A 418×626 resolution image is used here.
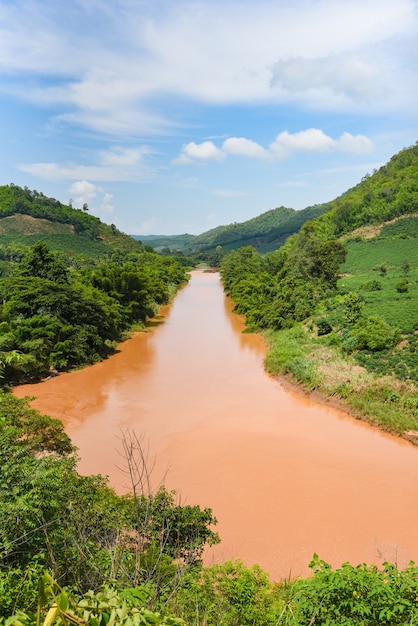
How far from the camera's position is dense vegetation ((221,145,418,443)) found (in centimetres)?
1870

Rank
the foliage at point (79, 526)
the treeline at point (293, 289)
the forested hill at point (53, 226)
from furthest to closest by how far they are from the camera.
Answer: the forested hill at point (53, 226)
the treeline at point (293, 289)
the foliage at point (79, 526)

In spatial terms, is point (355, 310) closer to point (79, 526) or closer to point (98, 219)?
point (79, 526)

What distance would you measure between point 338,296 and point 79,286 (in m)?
19.2

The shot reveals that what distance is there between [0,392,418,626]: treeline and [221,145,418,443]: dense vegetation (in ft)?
36.0

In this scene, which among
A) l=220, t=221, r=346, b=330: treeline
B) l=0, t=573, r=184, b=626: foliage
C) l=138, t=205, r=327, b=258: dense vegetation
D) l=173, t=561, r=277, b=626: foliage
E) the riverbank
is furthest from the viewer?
l=138, t=205, r=327, b=258: dense vegetation

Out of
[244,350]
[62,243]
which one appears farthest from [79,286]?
[62,243]

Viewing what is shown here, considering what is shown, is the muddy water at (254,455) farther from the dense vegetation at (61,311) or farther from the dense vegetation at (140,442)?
the dense vegetation at (61,311)

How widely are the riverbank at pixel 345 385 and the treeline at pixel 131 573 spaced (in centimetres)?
1009

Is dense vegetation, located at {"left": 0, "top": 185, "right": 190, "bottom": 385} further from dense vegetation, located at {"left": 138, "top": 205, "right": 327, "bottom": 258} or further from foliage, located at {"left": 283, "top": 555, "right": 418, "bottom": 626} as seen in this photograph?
dense vegetation, located at {"left": 138, "top": 205, "right": 327, "bottom": 258}

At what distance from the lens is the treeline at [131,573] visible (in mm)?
3497

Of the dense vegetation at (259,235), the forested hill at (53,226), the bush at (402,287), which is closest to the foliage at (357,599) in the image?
the bush at (402,287)

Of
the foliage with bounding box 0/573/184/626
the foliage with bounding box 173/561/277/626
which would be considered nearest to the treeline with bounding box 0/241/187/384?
the foliage with bounding box 173/561/277/626

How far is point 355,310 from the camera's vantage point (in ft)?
90.5

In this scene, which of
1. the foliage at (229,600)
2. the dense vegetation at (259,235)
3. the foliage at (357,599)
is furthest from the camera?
the dense vegetation at (259,235)
